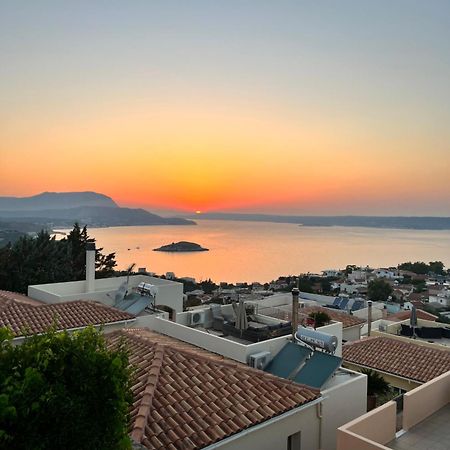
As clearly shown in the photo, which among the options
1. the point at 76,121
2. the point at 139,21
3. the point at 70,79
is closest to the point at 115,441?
the point at 139,21

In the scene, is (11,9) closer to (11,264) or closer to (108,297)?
(108,297)

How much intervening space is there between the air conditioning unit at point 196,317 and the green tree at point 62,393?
8.38m

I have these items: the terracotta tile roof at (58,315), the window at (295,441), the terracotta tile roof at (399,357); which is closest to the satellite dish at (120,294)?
the terracotta tile roof at (58,315)

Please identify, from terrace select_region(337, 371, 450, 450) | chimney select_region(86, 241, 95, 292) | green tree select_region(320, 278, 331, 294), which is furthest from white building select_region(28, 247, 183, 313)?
green tree select_region(320, 278, 331, 294)

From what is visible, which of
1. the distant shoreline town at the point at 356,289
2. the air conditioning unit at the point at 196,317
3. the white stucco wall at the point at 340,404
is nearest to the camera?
the white stucco wall at the point at 340,404

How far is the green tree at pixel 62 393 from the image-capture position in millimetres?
3002

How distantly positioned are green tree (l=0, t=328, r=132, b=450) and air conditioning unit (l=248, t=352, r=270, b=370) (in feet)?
17.5

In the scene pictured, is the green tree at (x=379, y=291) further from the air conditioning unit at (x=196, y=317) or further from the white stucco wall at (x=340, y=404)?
the white stucco wall at (x=340, y=404)

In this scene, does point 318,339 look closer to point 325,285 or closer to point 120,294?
point 120,294

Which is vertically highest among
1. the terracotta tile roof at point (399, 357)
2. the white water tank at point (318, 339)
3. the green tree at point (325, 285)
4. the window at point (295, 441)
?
the white water tank at point (318, 339)

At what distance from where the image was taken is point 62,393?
3158mm

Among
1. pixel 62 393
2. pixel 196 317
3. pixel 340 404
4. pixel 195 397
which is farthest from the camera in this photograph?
pixel 196 317

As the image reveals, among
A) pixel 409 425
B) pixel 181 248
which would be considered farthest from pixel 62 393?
pixel 181 248

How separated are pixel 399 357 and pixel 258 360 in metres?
7.34
